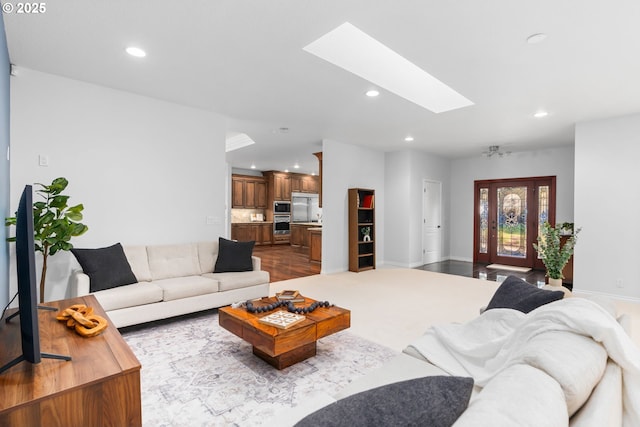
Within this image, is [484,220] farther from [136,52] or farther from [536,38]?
[136,52]

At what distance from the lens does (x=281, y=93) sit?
382cm

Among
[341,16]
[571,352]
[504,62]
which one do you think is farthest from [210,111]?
[571,352]

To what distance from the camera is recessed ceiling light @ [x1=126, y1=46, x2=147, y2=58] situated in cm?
279

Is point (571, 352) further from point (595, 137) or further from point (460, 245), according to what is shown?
point (460, 245)

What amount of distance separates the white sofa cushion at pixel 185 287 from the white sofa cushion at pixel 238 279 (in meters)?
0.09

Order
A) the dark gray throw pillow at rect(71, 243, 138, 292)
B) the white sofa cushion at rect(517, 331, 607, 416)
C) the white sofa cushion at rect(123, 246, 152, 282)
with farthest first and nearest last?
the white sofa cushion at rect(123, 246, 152, 282) → the dark gray throw pillow at rect(71, 243, 138, 292) → the white sofa cushion at rect(517, 331, 607, 416)

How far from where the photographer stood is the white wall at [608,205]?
447 centimetres

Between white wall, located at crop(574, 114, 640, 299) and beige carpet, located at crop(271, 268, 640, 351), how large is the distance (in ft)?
1.54

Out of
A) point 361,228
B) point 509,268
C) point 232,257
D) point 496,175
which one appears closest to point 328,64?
point 232,257

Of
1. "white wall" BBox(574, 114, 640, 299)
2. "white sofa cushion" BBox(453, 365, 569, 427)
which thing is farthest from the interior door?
"white sofa cushion" BBox(453, 365, 569, 427)

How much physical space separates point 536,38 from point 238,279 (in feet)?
12.1

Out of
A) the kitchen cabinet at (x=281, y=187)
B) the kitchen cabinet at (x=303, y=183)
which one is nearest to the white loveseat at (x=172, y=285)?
the kitchen cabinet at (x=281, y=187)

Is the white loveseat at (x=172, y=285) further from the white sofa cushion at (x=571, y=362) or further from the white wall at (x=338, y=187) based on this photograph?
the white sofa cushion at (x=571, y=362)

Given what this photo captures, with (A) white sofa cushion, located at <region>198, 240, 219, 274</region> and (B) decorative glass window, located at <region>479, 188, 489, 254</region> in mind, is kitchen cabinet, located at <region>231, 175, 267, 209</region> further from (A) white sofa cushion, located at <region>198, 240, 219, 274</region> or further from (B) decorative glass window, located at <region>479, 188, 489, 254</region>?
(B) decorative glass window, located at <region>479, 188, 489, 254</region>
